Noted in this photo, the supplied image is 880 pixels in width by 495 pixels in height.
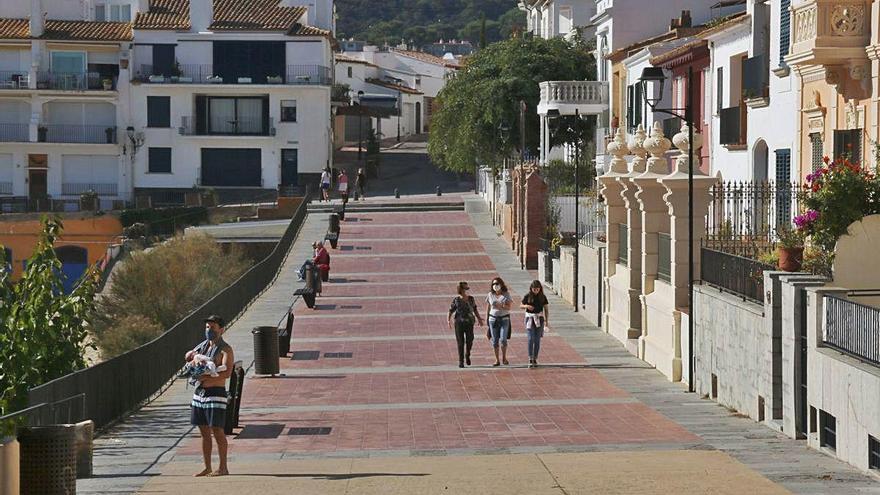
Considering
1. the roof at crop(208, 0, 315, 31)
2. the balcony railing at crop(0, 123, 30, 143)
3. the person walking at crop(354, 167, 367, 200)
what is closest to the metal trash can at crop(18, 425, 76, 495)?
the person walking at crop(354, 167, 367, 200)

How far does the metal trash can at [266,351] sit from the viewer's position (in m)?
27.5

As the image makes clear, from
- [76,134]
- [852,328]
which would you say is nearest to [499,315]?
[852,328]

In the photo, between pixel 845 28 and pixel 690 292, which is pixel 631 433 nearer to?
pixel 690 292

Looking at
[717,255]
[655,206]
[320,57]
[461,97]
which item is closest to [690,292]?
[717,255]

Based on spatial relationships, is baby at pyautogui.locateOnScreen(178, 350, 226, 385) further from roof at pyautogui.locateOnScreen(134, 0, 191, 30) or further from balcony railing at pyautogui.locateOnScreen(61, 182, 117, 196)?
balcony railing at pyautogui.locateOnScreen(61, 182, 117, 196)

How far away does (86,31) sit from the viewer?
260ft

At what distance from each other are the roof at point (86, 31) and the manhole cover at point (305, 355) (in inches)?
1958

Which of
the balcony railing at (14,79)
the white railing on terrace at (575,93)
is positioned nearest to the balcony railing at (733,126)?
the white railing on terrace at (575,93)

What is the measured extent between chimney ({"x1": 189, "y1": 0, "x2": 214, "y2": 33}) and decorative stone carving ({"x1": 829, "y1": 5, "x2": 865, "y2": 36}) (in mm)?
54850

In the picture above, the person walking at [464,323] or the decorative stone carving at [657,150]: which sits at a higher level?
the decorative stone carving at [657,150]

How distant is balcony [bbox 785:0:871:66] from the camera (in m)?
25.9

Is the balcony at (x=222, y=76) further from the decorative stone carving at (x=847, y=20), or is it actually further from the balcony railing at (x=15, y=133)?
the decorative stone carving at (x=847, y=20)

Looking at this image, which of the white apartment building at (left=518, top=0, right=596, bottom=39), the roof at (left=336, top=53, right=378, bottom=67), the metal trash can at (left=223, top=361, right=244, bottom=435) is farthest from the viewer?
the roof at (left=336, top=53, right=378, bottom=67)

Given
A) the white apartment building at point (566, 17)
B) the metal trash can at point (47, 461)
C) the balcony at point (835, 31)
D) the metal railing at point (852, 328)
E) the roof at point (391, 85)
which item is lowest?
the metal trash can at point (47, 461)
